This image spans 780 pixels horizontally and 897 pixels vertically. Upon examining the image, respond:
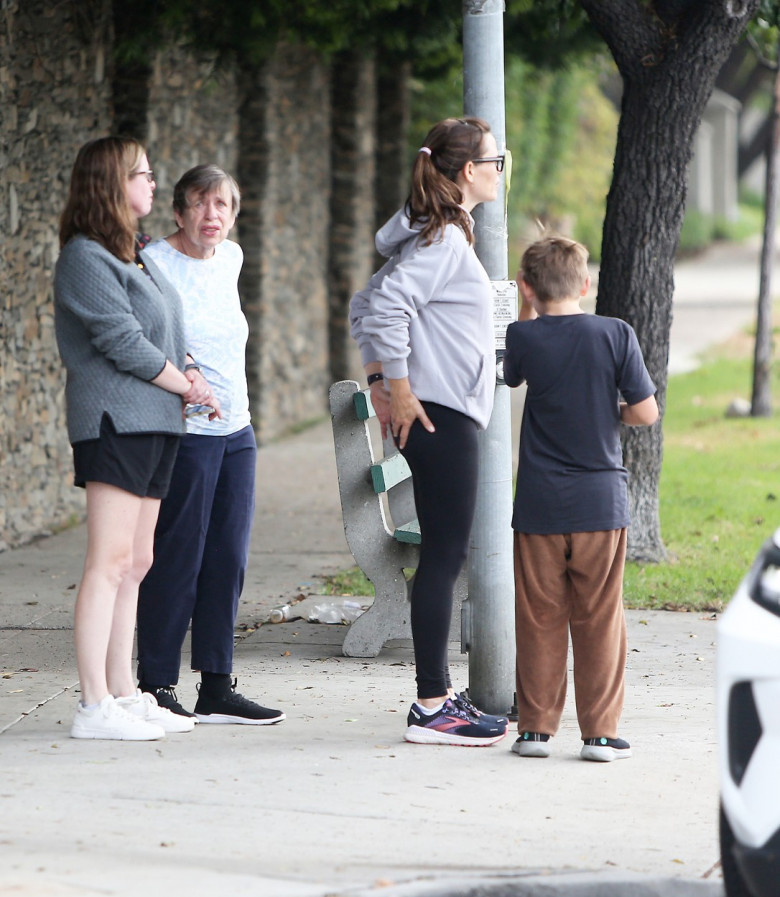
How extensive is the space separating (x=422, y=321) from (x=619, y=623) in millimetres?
1061

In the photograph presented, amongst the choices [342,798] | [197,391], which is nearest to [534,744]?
[342,798]

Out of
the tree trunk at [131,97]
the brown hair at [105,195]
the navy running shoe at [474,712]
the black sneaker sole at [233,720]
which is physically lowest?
the black sneaker sole at [233,720]

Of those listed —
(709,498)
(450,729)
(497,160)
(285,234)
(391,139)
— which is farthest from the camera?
(391,139)

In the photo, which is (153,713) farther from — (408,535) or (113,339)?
(408,535)

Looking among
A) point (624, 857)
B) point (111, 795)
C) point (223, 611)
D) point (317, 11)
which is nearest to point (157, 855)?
point (111, 795)

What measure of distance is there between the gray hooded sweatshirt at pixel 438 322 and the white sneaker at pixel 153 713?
1.31 m

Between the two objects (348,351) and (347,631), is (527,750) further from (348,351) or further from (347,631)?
(348,351)

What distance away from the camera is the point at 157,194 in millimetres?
10172

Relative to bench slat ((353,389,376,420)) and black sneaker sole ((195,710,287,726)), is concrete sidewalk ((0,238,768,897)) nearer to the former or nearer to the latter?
black sneaker sole ((195,710,287,726))

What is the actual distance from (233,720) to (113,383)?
1222 millimetres

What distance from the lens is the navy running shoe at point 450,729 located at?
4797 millimetres

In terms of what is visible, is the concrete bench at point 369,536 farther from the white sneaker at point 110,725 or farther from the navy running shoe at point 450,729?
the white sneaker at point 110,725

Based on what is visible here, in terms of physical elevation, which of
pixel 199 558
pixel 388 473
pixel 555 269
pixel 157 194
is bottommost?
pixel 199 558

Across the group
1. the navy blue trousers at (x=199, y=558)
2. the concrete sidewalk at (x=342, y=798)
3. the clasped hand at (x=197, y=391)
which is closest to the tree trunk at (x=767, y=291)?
the concrete sidewalk at (x=342, y=798)
